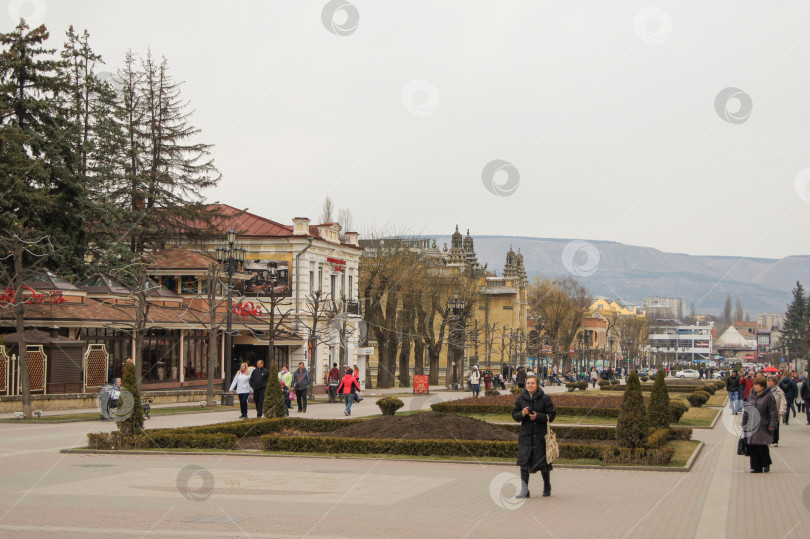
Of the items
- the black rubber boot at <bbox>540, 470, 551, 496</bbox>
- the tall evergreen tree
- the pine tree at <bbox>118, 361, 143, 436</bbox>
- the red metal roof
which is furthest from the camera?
the tall evergreen tree

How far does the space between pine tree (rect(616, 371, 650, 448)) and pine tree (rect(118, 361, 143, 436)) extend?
9198mm

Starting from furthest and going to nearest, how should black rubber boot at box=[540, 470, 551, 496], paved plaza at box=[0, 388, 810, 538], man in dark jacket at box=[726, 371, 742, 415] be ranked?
man in dark jacket at box=[726, 371, 742, 415] < black rubber boot at box=[540, 470, 551, 496] < paved plaza at box=[0, 388, 810, 538]

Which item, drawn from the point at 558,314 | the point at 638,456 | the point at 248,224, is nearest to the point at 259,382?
the point at 638,456

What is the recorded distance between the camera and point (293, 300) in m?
53.7

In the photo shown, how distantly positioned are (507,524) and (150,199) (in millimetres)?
45246

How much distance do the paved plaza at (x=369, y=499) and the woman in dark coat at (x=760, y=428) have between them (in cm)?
31

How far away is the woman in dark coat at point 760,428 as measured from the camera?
16.4 metres

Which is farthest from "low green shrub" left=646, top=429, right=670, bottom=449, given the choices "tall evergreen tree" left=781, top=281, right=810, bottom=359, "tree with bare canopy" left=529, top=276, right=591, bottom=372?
"tall evergreen tree" left=781, top=281, right=810, bottom=359

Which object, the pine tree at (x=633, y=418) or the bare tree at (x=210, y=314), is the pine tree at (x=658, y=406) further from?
the bare tree at (x=210, y=314)

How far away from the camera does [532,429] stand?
43.5 ft

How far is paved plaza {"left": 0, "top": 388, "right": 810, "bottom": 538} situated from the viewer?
1077cm

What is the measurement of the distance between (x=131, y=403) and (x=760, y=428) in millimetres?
11767

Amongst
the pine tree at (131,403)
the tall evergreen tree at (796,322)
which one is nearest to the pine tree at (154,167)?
the pine tree at (131,403)

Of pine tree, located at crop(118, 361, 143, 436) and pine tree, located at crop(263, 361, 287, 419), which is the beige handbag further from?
pine tree, located at crop(263, 361, 287, 419)
